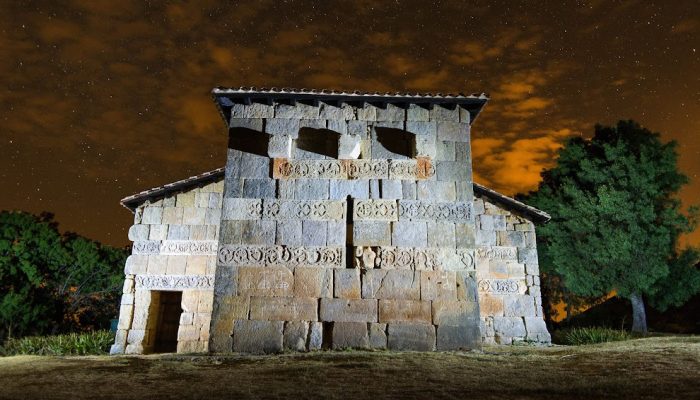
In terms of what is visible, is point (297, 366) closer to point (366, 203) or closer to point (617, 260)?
point (366, 203)

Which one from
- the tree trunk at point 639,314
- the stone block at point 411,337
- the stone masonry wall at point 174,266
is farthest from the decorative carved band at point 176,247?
the tree trunk at point 639,314

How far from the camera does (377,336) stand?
29.3ft

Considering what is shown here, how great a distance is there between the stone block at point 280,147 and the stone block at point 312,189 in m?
0.67

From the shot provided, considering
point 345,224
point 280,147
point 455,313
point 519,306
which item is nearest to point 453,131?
point 345,224

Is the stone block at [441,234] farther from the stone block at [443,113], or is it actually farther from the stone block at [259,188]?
the stone block at [259,188]

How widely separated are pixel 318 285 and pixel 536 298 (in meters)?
7.10

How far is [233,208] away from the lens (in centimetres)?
959

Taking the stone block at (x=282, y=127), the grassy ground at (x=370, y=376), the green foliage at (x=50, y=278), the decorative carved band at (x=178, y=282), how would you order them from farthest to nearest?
the green foliage at (x=50, y=278) < the decorative carved band at (x=178, y=282) < the stone block at (x=282, y=127) < the grassy ground at (x=370, y=376)

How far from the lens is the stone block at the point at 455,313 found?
9047mm

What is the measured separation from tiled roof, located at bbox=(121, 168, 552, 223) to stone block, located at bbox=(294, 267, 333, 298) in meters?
5.49

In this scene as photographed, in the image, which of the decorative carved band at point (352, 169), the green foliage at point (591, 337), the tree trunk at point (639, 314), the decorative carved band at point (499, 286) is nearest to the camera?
the decorative carved band at point (352, 169)

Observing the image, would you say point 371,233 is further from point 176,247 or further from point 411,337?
point 176,247

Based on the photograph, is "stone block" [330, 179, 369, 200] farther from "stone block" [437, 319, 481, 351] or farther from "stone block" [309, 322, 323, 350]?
"stone block" [437, 319, 481, 351]

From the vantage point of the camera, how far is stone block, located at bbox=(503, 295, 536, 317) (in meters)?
12.9
